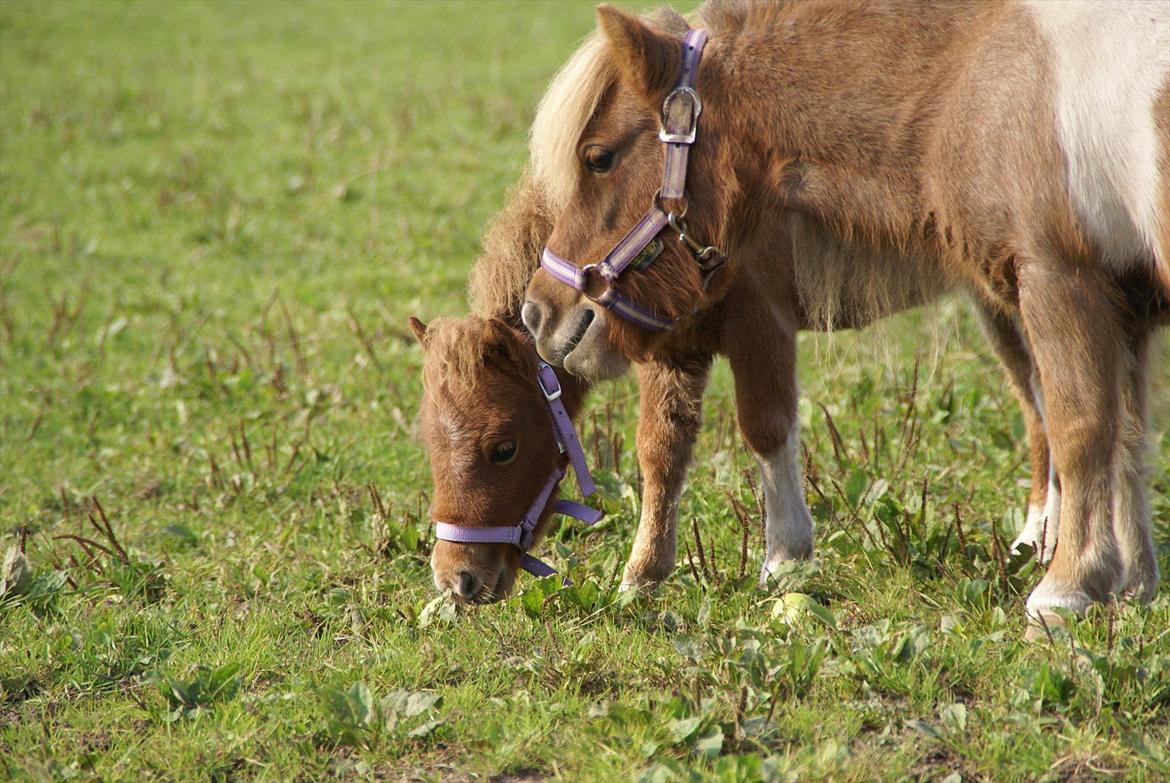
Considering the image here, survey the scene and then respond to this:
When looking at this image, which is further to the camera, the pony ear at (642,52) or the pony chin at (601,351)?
the pony chin at (601,351)

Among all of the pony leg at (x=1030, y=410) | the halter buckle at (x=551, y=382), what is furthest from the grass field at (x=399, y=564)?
the halter buckle at (x=551, y=382)

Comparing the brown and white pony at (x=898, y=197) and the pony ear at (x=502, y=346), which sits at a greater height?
the brown and white pony at (x=898, y=197)

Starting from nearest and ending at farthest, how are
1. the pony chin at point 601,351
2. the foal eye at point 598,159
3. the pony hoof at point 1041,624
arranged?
1. the pony hoof at point 1041,624
2. the foal eye at point 598,159
3. the pony chin at point 601,351

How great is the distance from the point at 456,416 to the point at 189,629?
1.08 m

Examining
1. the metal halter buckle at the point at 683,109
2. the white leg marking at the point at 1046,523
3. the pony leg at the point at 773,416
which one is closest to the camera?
the metal halter buckle at the point at 683,109

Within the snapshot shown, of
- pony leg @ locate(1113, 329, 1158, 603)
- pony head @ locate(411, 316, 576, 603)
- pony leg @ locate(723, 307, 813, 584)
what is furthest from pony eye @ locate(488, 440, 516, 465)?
pony leg @ locate(1113, 329, 1158, 603)

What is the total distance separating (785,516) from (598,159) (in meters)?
1.35

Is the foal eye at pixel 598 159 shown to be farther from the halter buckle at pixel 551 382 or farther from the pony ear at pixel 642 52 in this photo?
the halter buckle at pixel 551 382

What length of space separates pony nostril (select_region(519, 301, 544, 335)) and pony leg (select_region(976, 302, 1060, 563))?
4.95ft

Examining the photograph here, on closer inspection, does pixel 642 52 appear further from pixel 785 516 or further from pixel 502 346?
pixel 785 516

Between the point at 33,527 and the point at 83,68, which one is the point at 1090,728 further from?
the point at 83,68

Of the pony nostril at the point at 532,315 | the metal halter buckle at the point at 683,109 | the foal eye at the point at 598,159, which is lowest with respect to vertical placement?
the pony nostril at the point at 532,315

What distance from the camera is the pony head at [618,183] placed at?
335 cm

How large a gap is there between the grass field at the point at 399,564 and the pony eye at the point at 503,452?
44cm
